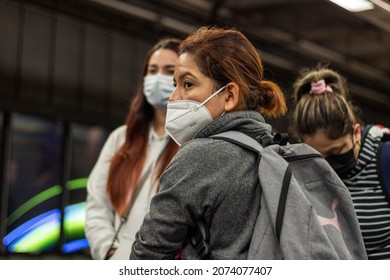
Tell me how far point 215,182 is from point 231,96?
28 centimetres

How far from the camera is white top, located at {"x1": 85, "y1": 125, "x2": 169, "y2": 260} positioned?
225cm

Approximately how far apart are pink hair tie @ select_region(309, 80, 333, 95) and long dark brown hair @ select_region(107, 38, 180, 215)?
1.95 ft

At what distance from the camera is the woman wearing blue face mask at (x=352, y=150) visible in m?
2.06

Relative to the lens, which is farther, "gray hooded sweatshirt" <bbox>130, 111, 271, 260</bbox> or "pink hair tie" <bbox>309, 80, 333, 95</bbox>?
"pink hair tie" <bbox>309, 80, 333, 95</bbox>

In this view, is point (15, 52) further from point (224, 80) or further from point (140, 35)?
point (224, 80)

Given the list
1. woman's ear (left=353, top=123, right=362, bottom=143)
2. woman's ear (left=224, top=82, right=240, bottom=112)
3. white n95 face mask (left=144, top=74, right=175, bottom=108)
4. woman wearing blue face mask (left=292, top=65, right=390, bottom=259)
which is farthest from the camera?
white n95 face mask (left=144, top=74, right=175, bottom=108)

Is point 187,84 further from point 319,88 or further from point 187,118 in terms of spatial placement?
point 319,88

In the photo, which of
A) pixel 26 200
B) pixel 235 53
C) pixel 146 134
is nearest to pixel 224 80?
pixel 235 53

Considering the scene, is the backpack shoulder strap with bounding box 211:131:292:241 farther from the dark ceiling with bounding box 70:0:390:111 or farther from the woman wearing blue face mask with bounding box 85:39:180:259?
the dark ceiling with bounding box 70:0:390:111

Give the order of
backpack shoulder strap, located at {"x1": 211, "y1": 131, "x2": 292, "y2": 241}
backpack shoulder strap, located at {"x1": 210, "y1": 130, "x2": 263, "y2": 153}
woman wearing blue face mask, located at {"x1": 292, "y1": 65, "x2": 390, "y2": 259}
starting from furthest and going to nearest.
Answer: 1. woman wearing blue face mask, located at {"x1": 292, "y1": 65, "x2": 390, "y2": 259}
2. backpack shoulder strap, located at {"x1": 210, "y1": 130, "x2": 263, "y2": 153}
3. backpack shoulder strap, located at {"x1": 211, "y1": 131, "x2": 292, "y2": 241}

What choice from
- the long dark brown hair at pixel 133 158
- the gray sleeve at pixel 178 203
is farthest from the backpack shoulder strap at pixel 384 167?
the gray sleeve at pixel 178 203

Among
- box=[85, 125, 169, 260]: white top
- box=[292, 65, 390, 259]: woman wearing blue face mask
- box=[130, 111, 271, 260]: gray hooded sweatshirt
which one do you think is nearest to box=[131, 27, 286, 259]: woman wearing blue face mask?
box=[130, 111, 271, 260]: gray hooded sweatshirt

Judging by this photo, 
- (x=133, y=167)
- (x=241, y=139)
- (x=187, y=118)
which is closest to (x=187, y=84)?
(x=187, y=118)

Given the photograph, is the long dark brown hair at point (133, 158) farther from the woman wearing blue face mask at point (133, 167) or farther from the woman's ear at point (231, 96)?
the woman's ear at point (231, 96)
